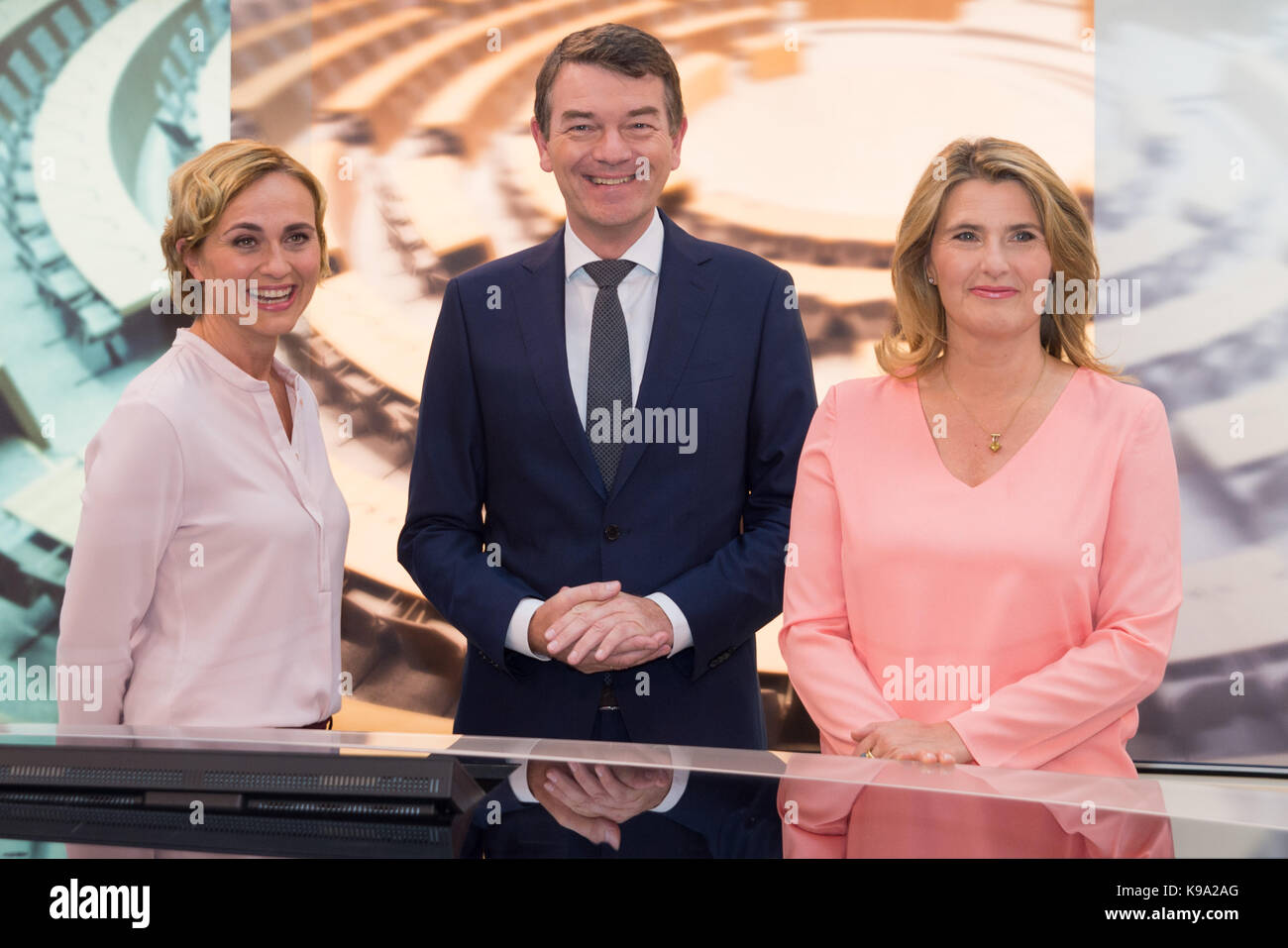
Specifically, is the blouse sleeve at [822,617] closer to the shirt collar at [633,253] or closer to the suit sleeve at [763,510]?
the suit sleeve at [763,510]

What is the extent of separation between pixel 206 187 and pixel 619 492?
0.95 m

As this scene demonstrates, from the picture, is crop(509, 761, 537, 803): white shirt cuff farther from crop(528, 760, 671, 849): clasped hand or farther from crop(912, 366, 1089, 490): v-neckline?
crop(912, 366, 1089, 490): v-neckline

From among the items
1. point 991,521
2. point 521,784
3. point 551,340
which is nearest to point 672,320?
point 551,340

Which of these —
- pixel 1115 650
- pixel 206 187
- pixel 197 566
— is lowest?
pixel 1115 650

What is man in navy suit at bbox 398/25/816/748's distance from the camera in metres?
2.25

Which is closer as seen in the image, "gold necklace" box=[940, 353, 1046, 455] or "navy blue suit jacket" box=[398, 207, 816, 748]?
"gold necklace" box=[940, 353, 1046, 455]

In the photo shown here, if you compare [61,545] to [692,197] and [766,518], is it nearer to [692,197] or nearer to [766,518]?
[692,197]

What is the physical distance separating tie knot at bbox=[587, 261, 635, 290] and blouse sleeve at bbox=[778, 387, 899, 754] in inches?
20.5

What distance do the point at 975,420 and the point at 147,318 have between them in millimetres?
3270

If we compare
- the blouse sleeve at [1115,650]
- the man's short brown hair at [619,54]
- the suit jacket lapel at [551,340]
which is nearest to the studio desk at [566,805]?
the blouse sleeve at [1115,650]

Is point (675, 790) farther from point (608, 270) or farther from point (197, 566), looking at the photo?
point (608, 270)

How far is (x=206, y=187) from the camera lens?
226 centimetres

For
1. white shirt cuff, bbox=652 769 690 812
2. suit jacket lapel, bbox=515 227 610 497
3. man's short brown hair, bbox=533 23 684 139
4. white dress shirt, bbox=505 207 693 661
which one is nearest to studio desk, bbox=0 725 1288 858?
white shirt cuff, bbox=652 769 690 812
